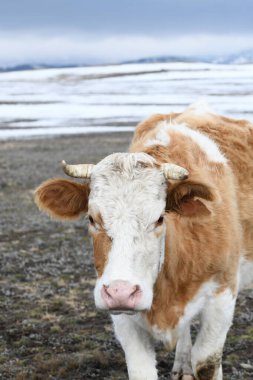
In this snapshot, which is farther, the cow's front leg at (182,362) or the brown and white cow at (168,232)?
the cow's front leg at (182,362)

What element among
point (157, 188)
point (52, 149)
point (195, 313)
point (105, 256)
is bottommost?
point (52, 149)

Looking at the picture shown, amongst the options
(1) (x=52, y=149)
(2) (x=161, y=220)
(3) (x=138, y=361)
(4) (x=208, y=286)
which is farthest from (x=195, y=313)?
(1) (x=52, y=149)

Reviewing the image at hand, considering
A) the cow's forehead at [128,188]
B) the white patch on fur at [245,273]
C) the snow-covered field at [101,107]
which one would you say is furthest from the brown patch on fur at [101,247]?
the snow-covered field at [101,107]

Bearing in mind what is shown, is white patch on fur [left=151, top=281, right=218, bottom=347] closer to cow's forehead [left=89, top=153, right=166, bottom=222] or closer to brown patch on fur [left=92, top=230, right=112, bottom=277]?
brown patch on fur [left=92, top=230, right=112, bottom=277]

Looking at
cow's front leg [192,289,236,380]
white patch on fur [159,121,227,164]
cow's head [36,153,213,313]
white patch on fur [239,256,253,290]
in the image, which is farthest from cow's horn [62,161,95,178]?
white patch on fur [239,256,253,290]

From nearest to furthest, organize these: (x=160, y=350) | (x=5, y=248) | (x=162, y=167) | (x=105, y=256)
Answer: (x=105, y=256) → (x=162, y=167) → (x=160, y=350) → (x=5, y=248)

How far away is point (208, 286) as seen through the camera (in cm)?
520

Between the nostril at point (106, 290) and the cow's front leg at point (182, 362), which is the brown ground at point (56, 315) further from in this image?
the nostril at point (106, 290)

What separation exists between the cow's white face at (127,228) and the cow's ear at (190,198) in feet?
0.60

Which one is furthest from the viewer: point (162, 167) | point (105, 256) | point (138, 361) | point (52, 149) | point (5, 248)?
point (52, 149)

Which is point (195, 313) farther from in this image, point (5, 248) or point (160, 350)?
point (5, 248)

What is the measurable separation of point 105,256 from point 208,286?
1332 mm

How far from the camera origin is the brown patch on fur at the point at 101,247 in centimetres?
422

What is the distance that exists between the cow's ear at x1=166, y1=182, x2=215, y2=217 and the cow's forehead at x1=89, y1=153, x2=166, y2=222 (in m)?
0.18
